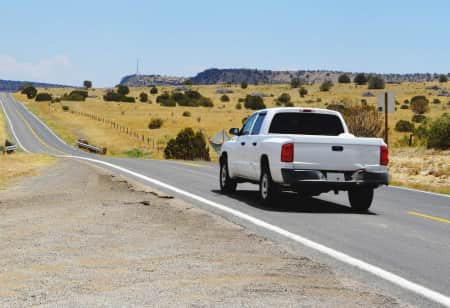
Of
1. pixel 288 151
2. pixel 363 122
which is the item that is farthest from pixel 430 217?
pixel 363 122

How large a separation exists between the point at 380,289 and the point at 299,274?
962 mm

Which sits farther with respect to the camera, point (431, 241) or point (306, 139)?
point (306, 139)

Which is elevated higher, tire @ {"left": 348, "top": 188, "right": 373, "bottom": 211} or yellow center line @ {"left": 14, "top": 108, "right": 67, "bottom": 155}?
tire @ {"left": 348, "top": 188, "right": 373, "bottom": 211}

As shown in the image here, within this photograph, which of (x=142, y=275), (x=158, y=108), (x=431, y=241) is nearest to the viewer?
(x=142, y=275)

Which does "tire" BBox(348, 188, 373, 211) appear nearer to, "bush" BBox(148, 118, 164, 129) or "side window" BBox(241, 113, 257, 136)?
"side window" BBox(241, 113, 257, 136)

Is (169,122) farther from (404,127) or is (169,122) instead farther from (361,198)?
(361,198)

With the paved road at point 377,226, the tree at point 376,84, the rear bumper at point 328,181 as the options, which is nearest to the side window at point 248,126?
the paved road at point 377,226

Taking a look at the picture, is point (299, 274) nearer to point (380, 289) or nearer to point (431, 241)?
point (380, 289)

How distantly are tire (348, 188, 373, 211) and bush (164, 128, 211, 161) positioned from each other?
3405 cm

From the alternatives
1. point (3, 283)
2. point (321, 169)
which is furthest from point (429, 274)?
point (321, 169)

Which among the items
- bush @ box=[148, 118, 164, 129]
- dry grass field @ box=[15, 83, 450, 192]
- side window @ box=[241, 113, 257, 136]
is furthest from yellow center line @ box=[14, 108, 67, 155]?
side window @ box=[241, 113, 257, 136]

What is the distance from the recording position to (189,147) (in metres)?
49.8

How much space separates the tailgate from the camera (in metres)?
13.8

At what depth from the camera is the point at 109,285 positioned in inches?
278
